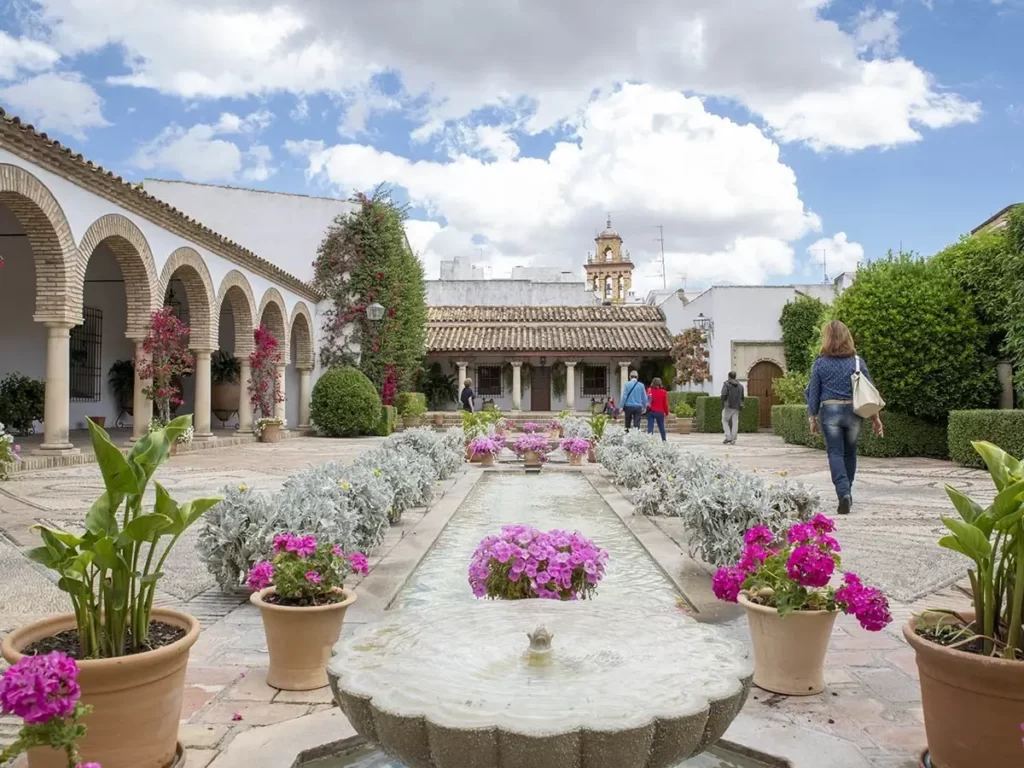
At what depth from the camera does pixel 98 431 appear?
93.6 inches

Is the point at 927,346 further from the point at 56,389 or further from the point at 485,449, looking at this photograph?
the point at 56,389

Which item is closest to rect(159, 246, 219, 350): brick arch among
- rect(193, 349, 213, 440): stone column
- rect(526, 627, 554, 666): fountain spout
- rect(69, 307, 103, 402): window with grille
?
rect(193, 349, 213, 440): stone column

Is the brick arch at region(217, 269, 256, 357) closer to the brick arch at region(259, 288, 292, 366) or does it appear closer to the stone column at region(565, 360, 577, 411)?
the brick arch at region(259, 288, 292, 366)

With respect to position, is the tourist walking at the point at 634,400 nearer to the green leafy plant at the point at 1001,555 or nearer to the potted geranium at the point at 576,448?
the potted geranium at the point at 576,448

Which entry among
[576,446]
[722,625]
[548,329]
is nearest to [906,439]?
[576,446]

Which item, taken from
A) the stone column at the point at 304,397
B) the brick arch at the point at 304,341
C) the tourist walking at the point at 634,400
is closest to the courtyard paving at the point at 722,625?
the tourist walking at the point at 634,400

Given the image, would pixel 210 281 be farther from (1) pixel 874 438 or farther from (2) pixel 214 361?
(1) pixel 874 438

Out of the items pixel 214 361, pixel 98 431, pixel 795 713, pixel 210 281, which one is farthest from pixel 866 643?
pixel 214 361

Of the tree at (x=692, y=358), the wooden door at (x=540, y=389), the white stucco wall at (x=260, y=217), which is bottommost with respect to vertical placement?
the wooden door at (x=540, y=389)

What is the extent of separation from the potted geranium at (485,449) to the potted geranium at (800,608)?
9055mm

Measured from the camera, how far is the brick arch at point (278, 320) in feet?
64.6

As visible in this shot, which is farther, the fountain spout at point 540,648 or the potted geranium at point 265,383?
the potted geranium at point 265,383

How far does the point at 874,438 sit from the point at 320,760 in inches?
527

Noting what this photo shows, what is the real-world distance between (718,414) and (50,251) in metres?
17.5
